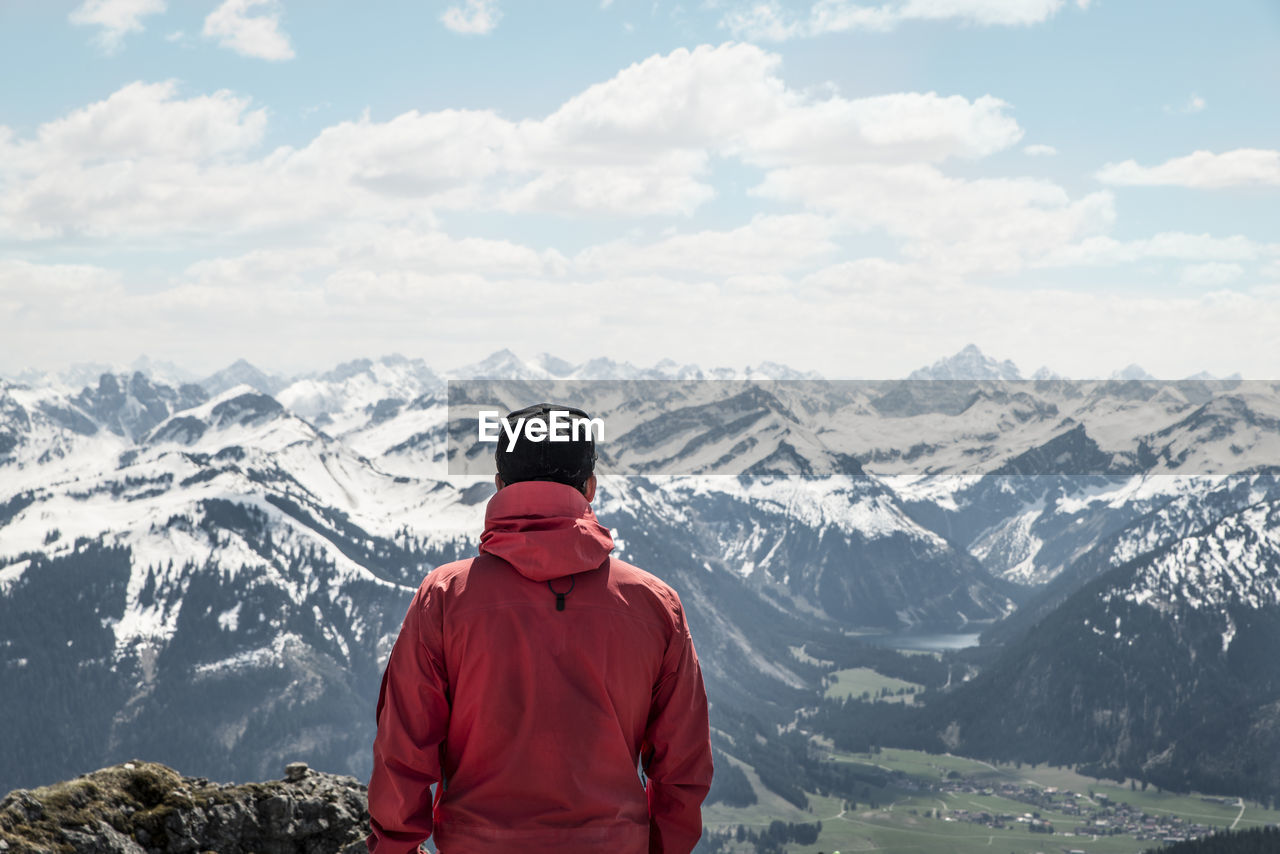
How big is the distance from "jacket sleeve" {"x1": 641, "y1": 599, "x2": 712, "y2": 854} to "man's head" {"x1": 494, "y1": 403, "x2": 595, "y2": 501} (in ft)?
4.48

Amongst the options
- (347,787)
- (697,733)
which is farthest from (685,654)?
(347,787)

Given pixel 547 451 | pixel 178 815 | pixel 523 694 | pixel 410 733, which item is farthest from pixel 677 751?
pixel 178 815

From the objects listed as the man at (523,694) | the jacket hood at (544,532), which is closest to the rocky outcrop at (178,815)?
the man at (523,694)

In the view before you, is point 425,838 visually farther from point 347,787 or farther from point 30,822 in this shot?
point 347,787

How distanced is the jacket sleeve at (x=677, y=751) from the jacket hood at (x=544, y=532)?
38.2 inches

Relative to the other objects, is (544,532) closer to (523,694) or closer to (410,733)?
(523,694)

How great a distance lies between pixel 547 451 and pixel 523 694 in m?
1.77

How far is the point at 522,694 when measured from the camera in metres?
7.36

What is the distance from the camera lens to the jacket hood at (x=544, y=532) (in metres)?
7.20

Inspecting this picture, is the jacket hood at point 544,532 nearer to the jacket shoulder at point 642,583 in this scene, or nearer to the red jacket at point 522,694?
the red jacket at point 522,694

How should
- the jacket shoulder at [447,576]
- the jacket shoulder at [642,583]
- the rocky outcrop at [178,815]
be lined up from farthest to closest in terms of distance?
the rocky outcrop at [178,815] < the jacket shoulder at [642,583] < the jacket shoulder at [447,576]

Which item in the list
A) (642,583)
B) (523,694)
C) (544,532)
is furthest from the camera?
(642,583)

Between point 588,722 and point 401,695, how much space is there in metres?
1.36

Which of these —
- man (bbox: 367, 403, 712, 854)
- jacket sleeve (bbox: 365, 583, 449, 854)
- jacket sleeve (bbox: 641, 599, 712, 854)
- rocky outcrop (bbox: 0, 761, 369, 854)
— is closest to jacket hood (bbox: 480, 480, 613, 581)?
man (bbox: 367, 403, 712, 854)
